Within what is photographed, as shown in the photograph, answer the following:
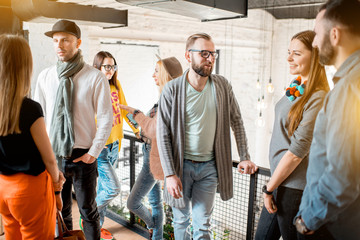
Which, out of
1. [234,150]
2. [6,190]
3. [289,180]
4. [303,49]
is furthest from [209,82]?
[234,150]

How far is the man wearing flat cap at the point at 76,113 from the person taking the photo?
2225mm

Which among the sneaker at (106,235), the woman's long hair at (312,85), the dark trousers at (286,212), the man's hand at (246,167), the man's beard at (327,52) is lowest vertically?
the sneaker at (106,235)

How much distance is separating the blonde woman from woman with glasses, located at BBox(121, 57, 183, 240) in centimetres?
72

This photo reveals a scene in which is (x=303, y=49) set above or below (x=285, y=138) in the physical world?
above

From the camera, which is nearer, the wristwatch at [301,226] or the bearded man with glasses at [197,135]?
the wristwatch at [301,226]

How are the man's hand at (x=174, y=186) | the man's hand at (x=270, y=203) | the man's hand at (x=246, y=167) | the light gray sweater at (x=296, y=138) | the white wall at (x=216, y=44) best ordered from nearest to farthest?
the light gray sweater at (x=296, y=138)
the man's hand at (x=270, y=203)
the man's hand at (x=174, y=186)
the man's hand at (x=246, y=167)
the white wall at (x=216, y=44)

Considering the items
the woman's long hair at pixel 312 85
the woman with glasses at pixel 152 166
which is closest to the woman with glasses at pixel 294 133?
the woman's long hair at pixel 312 85

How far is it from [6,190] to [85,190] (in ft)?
2.16

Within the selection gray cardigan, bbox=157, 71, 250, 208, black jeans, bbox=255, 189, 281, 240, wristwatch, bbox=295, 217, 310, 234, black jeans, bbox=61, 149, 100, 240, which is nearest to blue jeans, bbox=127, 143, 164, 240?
black jeans, bbox=61, 149, 100, 240

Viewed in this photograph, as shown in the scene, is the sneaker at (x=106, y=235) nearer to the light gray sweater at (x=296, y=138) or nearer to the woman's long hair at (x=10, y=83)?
the woman's long hair at (x=10, y=83)

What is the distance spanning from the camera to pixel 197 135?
6.61 feet

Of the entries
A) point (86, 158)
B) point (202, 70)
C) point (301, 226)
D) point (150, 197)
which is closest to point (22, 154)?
point (86, 158)

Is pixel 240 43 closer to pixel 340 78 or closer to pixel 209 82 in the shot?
pixel 209 82

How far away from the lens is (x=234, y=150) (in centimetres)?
827
